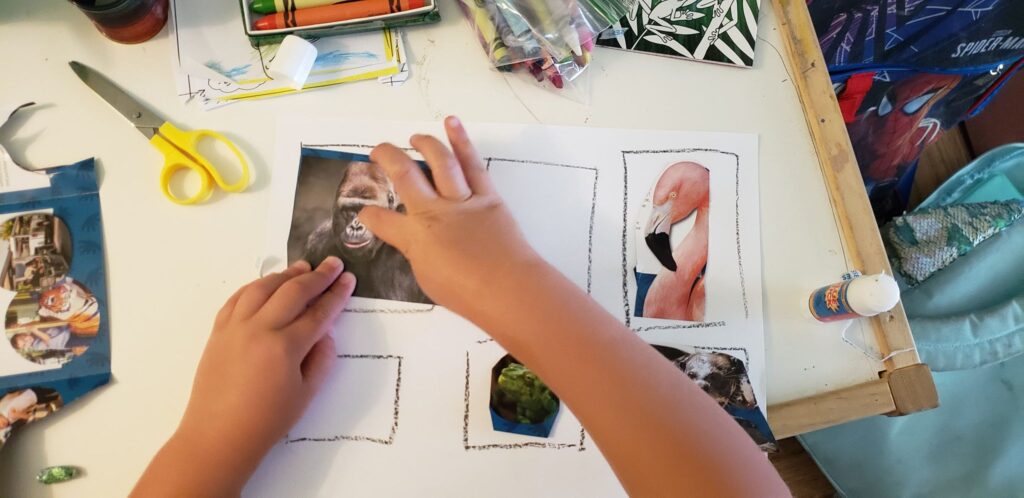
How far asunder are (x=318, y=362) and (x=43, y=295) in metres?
0.26

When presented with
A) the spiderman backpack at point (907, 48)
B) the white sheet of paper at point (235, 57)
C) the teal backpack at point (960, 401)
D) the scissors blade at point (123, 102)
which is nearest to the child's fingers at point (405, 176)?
the white sheet of paper at point (235, 57)

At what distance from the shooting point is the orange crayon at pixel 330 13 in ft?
1.98

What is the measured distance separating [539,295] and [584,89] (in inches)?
10.0

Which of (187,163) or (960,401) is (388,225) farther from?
(960,401)

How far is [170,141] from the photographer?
0.58 meters

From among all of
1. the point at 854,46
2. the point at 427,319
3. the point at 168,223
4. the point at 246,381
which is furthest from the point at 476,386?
the point at 854,46

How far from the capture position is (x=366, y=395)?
550 millimetres

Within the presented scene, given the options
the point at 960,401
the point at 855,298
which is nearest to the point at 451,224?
the point at 855,298

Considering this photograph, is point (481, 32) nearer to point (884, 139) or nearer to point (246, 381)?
point (246, 381)

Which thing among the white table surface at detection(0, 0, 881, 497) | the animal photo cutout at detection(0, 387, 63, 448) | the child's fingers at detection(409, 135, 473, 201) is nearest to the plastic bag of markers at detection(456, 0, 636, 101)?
the white table surface at detection(0, 0, 881, 497)

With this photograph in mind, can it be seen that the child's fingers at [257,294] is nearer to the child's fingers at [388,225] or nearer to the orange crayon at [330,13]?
the child's fingers at [388,225]

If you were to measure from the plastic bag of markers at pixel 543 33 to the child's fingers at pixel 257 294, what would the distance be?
0.31 m

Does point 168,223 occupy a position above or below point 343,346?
above

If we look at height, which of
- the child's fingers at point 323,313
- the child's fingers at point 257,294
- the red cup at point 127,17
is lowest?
the child's fingers at point 323,313
